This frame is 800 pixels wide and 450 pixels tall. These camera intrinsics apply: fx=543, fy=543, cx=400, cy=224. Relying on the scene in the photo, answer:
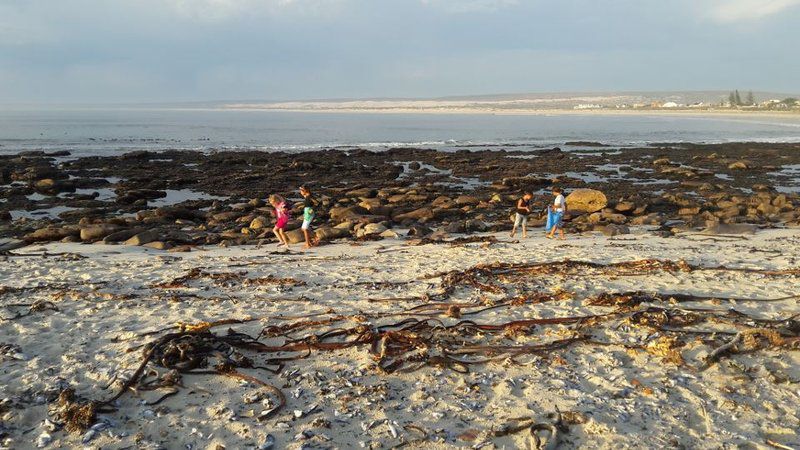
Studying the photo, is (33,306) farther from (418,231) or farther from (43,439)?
(418,231)

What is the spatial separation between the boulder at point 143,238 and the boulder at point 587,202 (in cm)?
1150

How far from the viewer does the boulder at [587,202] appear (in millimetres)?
16266

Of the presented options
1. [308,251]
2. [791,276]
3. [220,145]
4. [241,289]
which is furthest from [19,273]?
[220,145]

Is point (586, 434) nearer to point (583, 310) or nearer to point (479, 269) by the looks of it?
point (583, 310)

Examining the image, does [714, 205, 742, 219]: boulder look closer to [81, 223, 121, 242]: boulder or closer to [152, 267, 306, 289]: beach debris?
[152, 267, 306, 289]: beach debris

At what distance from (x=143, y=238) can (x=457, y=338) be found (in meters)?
9.15

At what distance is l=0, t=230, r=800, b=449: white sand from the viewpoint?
4.20 m

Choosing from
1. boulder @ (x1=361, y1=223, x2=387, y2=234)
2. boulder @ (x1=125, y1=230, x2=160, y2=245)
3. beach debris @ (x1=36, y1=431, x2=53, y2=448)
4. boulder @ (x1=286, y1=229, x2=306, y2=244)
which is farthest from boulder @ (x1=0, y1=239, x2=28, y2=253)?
beach debris @ (x1=36, y1=431, x2=53, y2=448)

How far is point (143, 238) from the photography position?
481 inches

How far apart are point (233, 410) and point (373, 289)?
134 inches

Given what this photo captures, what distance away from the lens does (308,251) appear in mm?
11359

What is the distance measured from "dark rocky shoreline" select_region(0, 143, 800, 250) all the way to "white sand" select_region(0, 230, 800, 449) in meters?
5.27

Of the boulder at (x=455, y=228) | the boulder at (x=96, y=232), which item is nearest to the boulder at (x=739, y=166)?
the boulder at (x=455, y=228)

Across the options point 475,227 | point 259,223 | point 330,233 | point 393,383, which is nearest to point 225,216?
point 259,223
